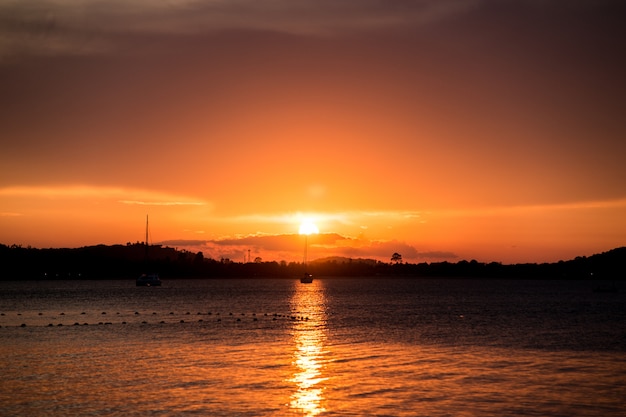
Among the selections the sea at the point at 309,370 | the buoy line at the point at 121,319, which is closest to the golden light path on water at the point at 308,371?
the sea at the point at 309,370

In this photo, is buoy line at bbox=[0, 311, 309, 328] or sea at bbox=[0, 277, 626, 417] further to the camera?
buoy line at bbox=[0, 311, 309, 328]

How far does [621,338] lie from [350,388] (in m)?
50.3

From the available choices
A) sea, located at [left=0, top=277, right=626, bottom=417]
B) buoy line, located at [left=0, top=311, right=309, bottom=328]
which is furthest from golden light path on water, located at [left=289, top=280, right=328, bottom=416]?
buoy line, located at [left=0, top=311, right=309, bottom=328]

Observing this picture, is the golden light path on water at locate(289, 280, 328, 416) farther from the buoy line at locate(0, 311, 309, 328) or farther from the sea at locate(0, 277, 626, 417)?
the buoy line at locate(0, 311, 309, 328)

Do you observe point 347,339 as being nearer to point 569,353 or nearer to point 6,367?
point 569,353

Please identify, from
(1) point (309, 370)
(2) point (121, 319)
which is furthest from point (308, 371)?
(2) point (121, 319)

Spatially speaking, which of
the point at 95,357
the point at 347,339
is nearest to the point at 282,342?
the point at 347,339

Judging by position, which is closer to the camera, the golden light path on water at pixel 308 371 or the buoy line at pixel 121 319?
the golden light path on water at pixel 308 371

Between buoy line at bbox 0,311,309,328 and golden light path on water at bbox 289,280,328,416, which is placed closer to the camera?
golden light path on water at bbox 289,280,328,416

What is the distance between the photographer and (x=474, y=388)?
4438 cm

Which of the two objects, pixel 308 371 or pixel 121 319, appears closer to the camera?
pixel 308 371

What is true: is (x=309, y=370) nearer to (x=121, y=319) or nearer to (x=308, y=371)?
(x=308, y=371)

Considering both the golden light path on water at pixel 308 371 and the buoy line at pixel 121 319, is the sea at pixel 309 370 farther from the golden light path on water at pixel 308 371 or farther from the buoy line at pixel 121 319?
the buoy line at pixel 121 319

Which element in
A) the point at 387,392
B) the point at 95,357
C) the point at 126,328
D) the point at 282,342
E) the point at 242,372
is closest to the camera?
the point at 387,392
